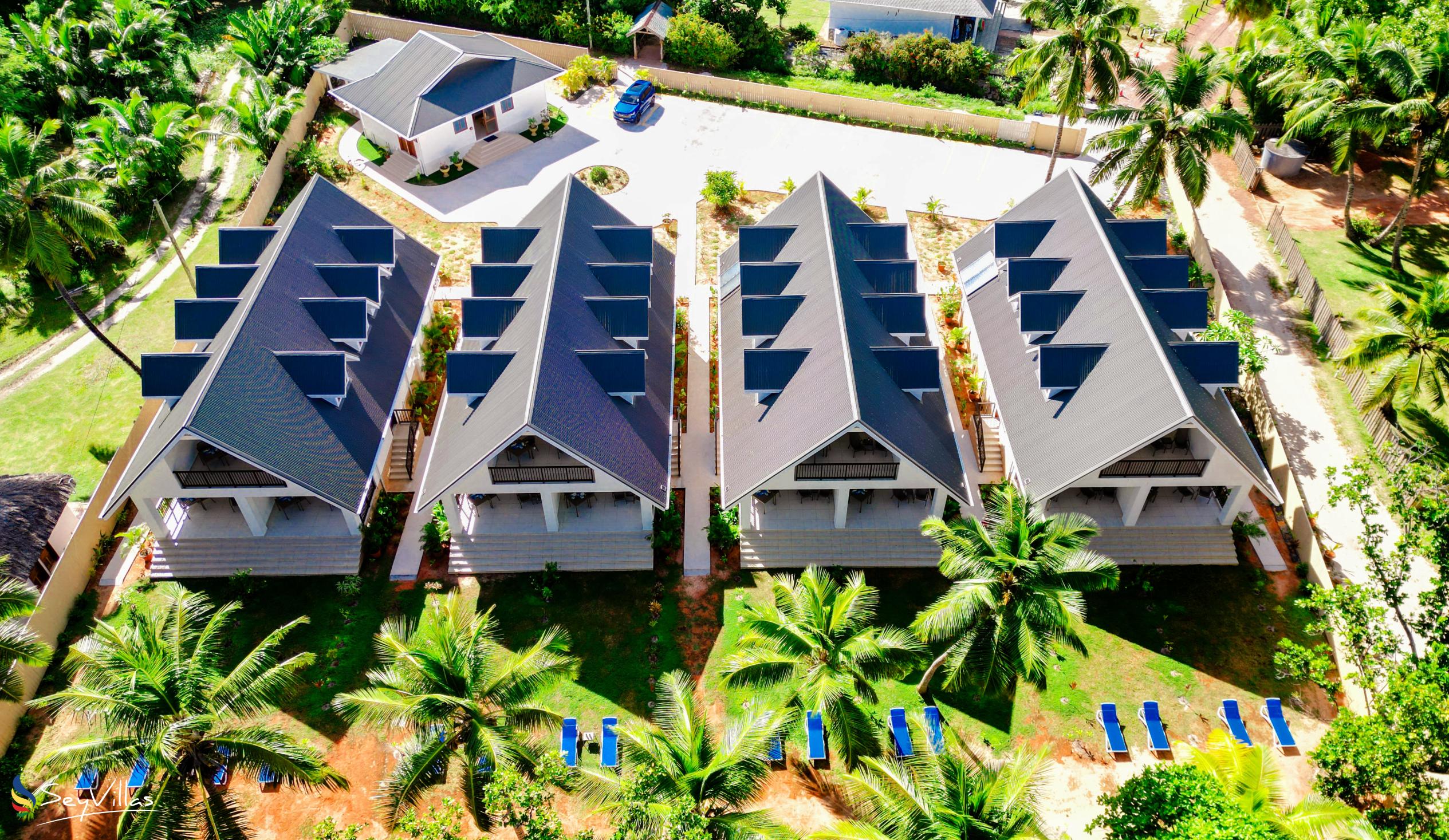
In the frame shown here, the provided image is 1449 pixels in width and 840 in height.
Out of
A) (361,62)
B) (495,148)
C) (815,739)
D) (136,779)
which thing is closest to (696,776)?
(815,739)

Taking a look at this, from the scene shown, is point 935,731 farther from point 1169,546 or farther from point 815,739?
point 1169,546

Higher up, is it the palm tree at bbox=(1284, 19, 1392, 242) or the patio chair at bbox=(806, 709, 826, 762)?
the palm tree at bbox=(1284, 19, 1392, 242)

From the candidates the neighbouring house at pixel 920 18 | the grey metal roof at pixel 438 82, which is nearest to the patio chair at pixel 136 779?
the grey metal roof at pixel 438 82

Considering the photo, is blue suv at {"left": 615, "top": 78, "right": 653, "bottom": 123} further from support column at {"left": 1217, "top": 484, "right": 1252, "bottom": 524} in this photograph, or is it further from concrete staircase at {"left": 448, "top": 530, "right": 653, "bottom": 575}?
support column at {"left": 1217, "top": 484, "right": 1252, "bottom": 524}

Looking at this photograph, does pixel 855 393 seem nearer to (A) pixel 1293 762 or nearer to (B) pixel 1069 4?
(A) pixel 1293 762

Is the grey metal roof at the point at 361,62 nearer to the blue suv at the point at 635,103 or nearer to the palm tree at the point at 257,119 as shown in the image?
the palm tree at the point at 257,119

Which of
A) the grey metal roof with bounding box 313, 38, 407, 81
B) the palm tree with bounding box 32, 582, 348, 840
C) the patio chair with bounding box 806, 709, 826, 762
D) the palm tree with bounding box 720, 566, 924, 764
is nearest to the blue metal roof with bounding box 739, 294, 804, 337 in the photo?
the palm tree with bounding box 720, 566, 924, 764

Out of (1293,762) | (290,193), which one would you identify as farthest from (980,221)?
(290,193)
